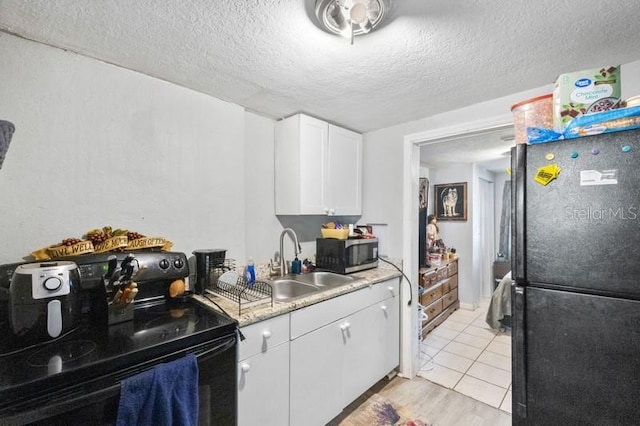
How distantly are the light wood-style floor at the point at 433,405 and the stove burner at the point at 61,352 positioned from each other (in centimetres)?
153

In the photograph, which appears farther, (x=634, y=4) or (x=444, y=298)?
(x=444, y=298)

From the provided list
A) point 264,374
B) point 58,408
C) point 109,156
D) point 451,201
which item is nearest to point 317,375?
point 264,374

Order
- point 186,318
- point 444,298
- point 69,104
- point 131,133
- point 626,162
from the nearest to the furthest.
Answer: point 626,162 < point 186,318 < point 69,104 < point 131,133 < point 444,298

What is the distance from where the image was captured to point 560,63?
143 centimetres

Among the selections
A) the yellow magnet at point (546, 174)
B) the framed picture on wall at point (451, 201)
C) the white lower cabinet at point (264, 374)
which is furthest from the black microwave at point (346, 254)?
the framed picture on wall at point (451, 201)

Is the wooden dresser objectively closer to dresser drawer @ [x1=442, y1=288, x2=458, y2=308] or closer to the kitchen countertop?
dresser drawer @ [x1=442, y1=288, x2=458, y2=308]

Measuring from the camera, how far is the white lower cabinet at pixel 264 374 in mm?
1287

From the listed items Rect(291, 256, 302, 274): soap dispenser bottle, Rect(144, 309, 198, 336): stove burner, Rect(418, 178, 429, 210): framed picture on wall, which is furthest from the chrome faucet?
Rect(418, 178, 429, 210): framed picture on wall

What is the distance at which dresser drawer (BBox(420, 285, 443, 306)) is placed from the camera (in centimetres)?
312

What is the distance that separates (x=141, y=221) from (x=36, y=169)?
1.60 ft

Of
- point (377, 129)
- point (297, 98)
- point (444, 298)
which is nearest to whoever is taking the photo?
point (297, 98)

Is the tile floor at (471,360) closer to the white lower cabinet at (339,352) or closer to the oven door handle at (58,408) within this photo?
the white lower cabinet at (339,352)

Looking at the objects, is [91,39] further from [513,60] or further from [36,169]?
[513,60]

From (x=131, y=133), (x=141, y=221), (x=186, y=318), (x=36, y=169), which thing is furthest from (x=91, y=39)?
(x=186, y=318)
